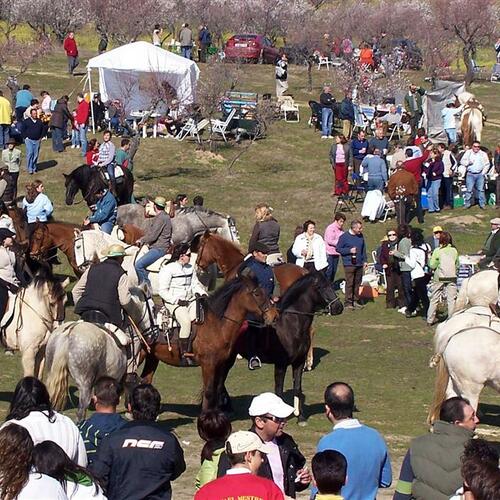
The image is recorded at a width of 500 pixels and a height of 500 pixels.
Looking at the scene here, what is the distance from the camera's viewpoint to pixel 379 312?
22.5 m

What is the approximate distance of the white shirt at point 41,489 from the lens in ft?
21.9

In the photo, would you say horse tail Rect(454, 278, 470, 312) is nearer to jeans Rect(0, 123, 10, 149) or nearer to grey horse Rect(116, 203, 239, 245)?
grey horse Rect(116, 203, 239, 245)

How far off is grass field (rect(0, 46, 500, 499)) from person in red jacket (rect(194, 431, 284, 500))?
14.6 ft

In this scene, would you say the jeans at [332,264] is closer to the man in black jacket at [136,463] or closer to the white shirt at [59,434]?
the man in black jacket at [136,463]

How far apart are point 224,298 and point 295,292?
1197mm

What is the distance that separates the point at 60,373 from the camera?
13.3 metres

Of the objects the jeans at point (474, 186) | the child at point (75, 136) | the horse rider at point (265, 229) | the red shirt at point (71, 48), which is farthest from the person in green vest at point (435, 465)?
the red shirt at point (71, 48)

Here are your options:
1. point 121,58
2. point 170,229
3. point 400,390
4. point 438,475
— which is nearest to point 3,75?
point 121,58

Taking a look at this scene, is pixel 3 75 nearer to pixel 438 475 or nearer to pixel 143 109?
pixel 143 109

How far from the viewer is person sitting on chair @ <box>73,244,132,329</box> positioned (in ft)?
45.3

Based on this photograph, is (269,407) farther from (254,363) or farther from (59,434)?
(254,363)

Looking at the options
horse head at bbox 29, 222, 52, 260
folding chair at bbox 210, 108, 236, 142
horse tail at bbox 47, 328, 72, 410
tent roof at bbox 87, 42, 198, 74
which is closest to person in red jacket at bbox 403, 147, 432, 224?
folding chair at bbox 210, 108, 236, 142

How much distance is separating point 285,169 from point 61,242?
44.9ft

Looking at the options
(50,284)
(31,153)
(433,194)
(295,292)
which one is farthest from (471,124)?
(50,284)
